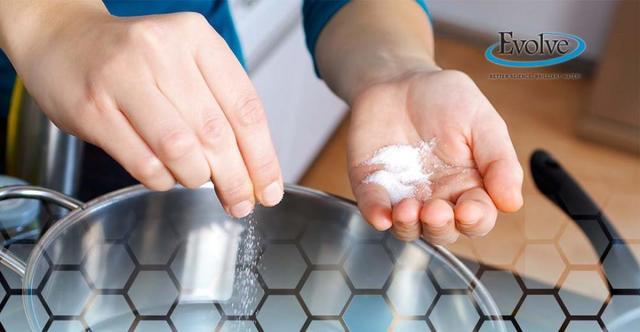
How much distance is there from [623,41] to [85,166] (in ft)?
4.93

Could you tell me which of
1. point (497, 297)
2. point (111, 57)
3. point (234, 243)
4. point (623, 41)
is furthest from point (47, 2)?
point (623, 41)

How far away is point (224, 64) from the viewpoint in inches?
15.0

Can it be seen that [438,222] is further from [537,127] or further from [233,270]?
[537,127]

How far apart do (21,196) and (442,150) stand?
258 mm

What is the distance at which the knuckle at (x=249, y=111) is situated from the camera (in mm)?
389

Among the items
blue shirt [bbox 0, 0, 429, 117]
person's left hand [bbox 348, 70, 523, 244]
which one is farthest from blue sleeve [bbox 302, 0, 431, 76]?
person's left hand [bbox 348, 70, 523, 244]

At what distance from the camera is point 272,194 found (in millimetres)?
411

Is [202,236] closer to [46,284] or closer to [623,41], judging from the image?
[46,284]

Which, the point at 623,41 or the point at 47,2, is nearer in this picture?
the point at 47,2

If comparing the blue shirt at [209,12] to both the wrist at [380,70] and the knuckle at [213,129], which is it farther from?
the knuckle at [213,129]

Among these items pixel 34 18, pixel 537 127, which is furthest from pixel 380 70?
pixel 537 127

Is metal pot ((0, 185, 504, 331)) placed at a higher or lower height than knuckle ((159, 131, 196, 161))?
lower

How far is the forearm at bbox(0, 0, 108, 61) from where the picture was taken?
16.1 inches

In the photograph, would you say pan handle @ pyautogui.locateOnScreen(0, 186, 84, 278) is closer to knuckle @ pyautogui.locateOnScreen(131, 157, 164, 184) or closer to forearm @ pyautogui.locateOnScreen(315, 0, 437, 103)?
knuckle @ pyautogui.locateOnScreen(131, 157, 164, 184)
